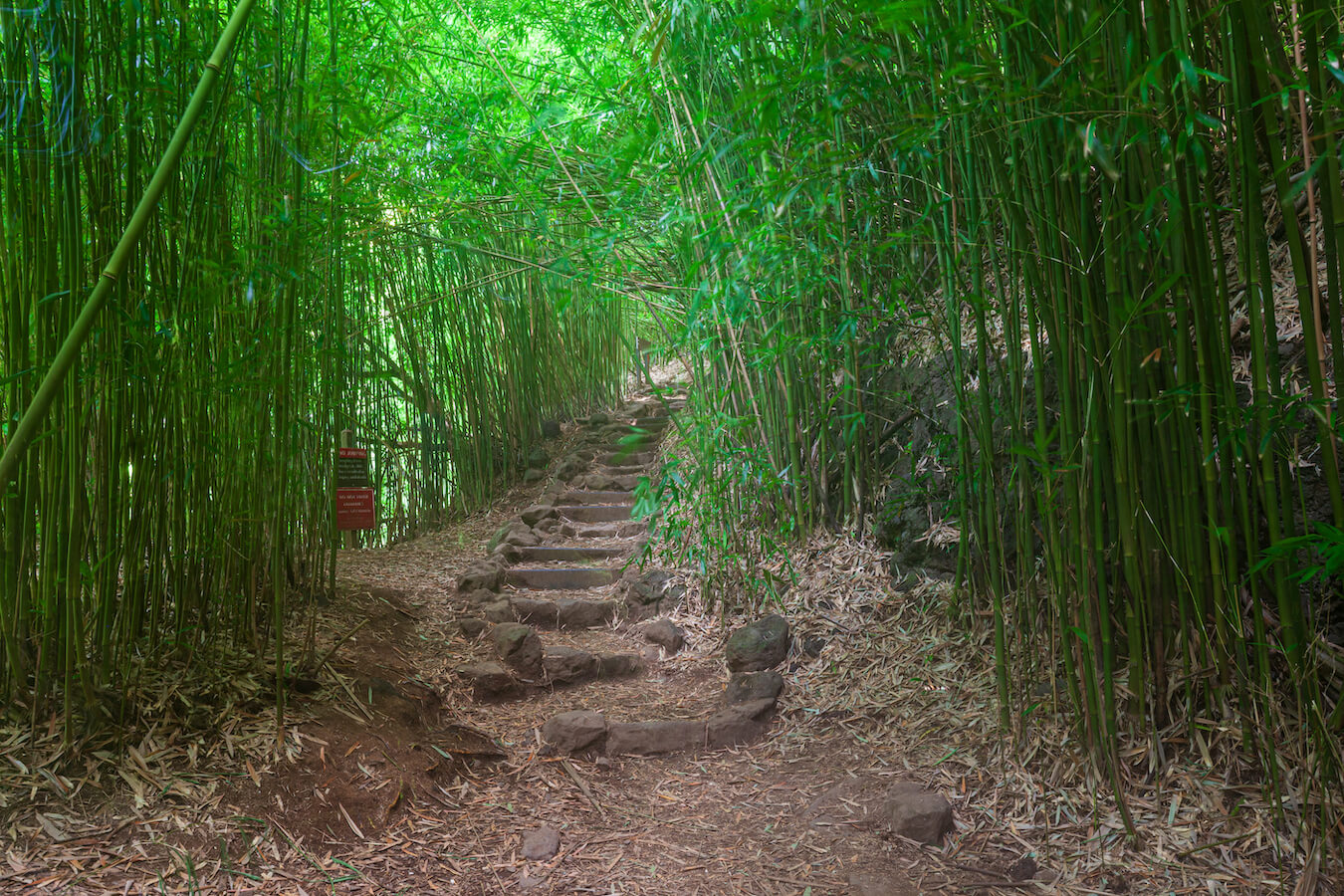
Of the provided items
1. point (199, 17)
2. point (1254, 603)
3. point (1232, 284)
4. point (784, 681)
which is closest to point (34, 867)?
point (199, 17)

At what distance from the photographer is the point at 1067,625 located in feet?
4.69

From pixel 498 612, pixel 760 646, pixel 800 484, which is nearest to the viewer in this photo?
pixel 760 646

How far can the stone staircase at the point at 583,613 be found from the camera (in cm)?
218

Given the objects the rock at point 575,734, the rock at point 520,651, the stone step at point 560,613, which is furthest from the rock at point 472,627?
the rock at point 575,734

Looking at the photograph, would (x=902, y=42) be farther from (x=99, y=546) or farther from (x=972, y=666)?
(x=99, y=546)

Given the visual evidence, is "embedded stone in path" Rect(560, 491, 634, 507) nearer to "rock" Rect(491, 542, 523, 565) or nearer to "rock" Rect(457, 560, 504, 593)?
"rock" Rect(491, 542, 523, 565)

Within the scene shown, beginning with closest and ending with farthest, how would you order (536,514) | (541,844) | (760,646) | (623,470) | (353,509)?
(541,844) → (760,646) → (353,509) → (536,514) → (623,470)

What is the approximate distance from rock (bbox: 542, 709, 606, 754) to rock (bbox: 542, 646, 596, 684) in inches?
17.5

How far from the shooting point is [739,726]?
2174 millimetres

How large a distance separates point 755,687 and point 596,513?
7.39ft

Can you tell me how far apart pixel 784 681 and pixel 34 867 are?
1660 mm

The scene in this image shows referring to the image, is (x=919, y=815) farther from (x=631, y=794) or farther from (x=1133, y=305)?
(x=1133, y=305)

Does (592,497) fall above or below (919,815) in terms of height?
above

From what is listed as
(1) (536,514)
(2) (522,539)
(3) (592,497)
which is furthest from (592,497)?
(2) (522,539)
